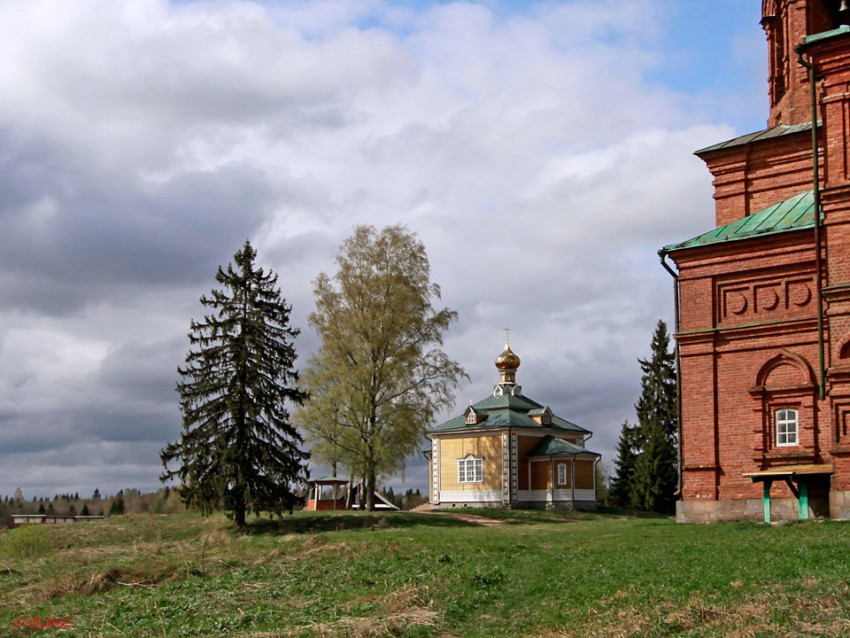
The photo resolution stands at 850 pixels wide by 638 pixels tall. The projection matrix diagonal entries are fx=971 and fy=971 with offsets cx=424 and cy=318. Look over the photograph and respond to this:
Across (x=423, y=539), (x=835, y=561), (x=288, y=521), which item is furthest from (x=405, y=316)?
(x=835, y=561)

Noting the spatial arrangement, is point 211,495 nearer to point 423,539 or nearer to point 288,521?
point 288,521

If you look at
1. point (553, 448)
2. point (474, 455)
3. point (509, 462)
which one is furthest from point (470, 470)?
point (553, 448)

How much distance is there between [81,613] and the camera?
13.9 metres

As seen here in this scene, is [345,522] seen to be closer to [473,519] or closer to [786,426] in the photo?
[473,519]

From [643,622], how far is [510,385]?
126ft

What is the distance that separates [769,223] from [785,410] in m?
4.87

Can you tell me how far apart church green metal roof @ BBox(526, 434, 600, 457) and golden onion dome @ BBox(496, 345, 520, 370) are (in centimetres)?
505

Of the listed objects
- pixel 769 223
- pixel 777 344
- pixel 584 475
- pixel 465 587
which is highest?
pixel 769 223

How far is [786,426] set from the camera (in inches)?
945

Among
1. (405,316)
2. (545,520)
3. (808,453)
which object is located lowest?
(545,520)

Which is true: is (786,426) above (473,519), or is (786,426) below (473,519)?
above

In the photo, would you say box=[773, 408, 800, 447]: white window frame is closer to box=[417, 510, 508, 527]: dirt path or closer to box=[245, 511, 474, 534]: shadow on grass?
box=[417, 510, 508, 527]: dirt path

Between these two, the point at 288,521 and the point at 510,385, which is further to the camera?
the point at 510,385

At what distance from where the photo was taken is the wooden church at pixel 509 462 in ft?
145
